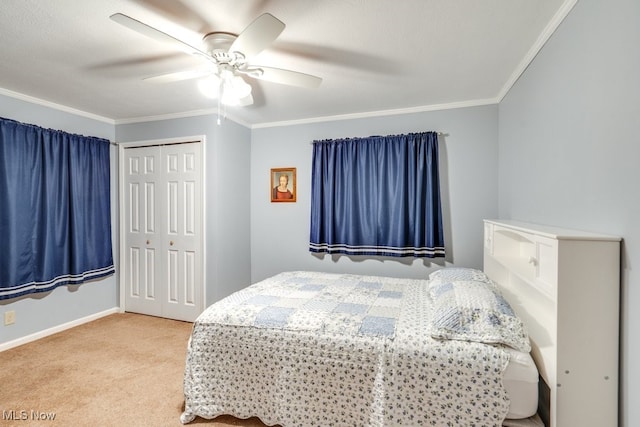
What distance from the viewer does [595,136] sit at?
1404 millimetres

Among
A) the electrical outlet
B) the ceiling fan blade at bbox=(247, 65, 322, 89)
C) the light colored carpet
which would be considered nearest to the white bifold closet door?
the light colored carpet

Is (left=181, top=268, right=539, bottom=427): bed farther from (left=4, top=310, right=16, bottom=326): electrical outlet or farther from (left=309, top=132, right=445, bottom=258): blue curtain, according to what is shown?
(left=4, top=310, right=16, bottom=326): electrical outlet

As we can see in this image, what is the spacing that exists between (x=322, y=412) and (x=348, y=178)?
8.09ft

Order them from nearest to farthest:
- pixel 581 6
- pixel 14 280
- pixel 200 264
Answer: pixel 581 6 < pixel 14 280 < pixel 200 264

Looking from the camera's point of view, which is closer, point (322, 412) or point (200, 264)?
point (322, 412)

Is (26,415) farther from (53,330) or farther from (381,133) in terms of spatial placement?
(381,133)

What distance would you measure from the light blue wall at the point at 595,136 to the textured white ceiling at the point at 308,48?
12.5 inches

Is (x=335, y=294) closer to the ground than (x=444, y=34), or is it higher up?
closer to the ground

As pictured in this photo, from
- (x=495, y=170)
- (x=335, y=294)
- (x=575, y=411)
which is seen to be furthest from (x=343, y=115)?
(x=575, y=411)

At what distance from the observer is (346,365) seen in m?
1.76

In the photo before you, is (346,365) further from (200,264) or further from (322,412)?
(200,264)

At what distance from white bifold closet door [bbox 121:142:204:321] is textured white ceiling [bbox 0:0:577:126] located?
0.71 metres

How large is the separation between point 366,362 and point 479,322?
0.67 metres

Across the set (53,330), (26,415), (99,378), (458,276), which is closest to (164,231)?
(53,330)
